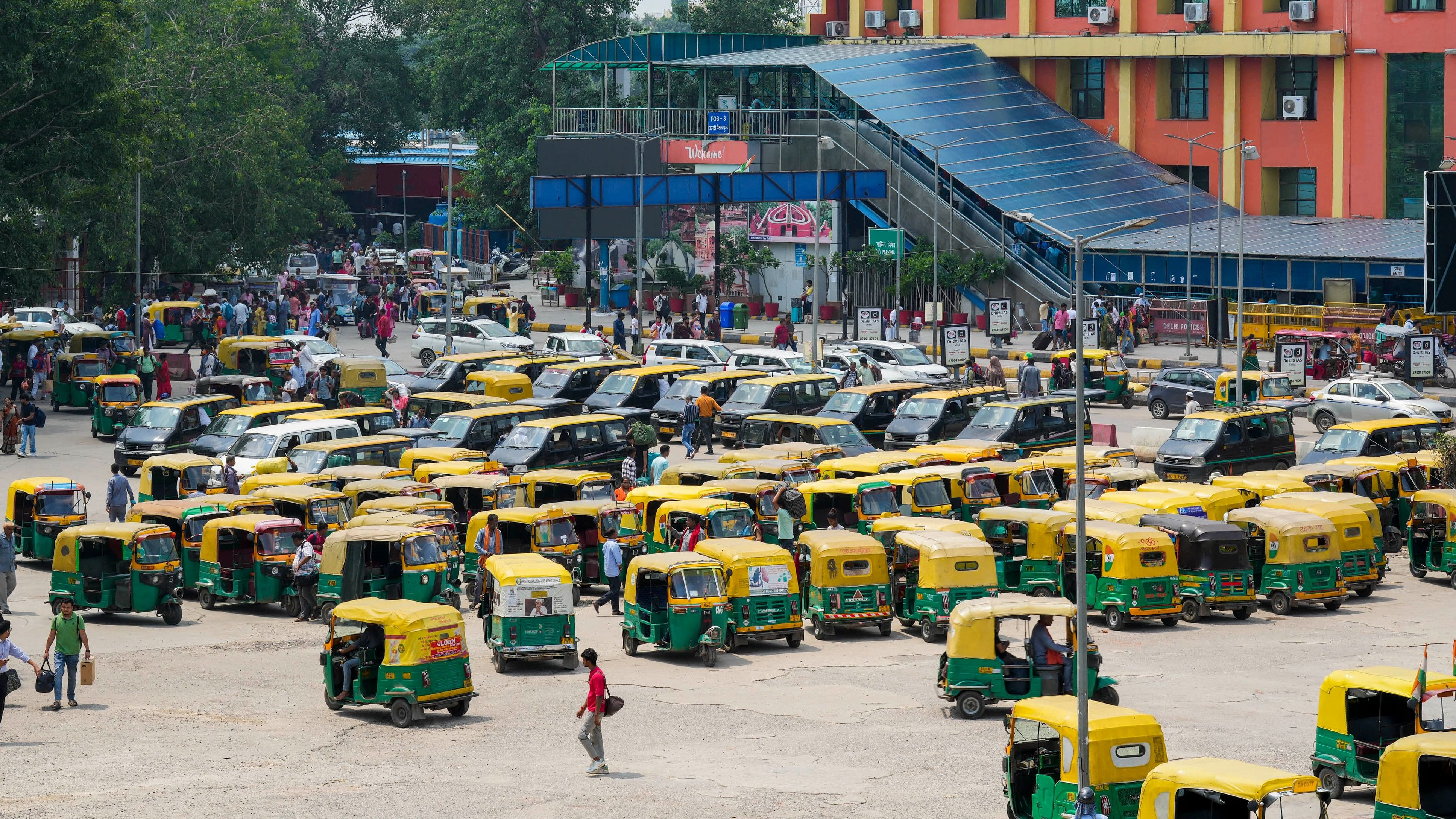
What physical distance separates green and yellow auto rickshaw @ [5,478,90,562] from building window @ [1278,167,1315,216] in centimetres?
5461

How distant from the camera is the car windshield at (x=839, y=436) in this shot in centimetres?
3884

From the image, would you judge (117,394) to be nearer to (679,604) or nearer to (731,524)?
(731,524)

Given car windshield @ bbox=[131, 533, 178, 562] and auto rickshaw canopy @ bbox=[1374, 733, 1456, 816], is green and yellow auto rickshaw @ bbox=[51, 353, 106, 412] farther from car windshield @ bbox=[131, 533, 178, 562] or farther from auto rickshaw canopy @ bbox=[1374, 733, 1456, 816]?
auto rickshaw canopy @ bbox=[1374, 733, 1456, 816]

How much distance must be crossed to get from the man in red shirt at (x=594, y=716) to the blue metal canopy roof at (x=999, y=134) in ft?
165

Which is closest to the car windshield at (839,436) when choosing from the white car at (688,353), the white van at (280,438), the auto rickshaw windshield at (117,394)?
the white van at (280,438)

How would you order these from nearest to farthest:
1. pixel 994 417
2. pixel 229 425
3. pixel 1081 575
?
pixel 1081 575 → pixel 229 425 → pixel 994 417

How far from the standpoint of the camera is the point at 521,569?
80.5 ft

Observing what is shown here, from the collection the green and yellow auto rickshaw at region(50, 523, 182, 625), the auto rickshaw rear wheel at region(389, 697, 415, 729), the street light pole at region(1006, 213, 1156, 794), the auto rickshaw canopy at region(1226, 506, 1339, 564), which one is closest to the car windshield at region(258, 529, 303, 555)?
the green and yellow auto rickshaw at region(50, 523, 182, 625)

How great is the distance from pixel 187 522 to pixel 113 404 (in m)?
16.7

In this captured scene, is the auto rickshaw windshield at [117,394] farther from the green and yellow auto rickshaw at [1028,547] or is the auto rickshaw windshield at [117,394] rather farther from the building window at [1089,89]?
the building window at [1089,89]

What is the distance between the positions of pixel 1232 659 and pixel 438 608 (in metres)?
10.5

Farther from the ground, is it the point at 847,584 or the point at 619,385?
the point at 619,385

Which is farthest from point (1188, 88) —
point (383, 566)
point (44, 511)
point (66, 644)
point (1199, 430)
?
point (66, 644)

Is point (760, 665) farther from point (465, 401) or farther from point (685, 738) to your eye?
point (465, 401)
